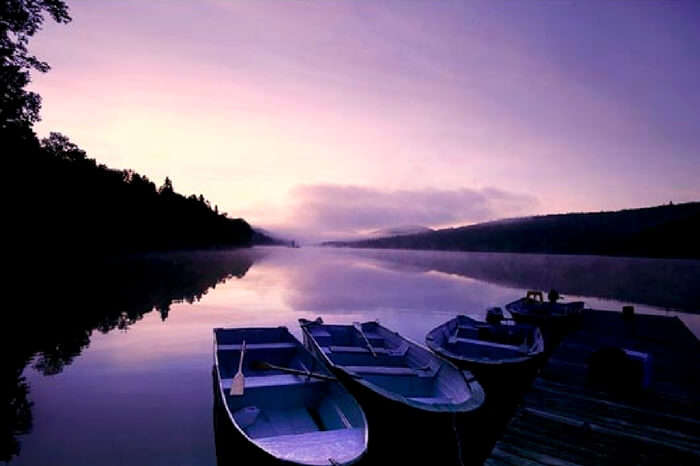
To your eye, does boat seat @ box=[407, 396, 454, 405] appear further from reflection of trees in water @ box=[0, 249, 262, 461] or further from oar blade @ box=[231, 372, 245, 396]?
reflection of trees in water @ box=[0, 249, 262, 461]

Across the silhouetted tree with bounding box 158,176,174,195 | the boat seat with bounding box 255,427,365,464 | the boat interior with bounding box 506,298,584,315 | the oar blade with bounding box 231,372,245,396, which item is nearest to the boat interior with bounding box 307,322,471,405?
the boat seat with bounding box 255,427,365,464

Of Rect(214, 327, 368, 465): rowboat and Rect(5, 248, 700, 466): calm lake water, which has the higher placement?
Rect(214, 327, 368, 465): rowboat

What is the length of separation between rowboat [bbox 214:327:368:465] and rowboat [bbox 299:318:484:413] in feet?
2.78

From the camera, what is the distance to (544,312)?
20.8 m

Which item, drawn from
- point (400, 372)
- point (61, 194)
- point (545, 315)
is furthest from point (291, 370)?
point (61, 194)

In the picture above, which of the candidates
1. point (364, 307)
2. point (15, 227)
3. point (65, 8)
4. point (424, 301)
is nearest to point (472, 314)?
point (424, 301)

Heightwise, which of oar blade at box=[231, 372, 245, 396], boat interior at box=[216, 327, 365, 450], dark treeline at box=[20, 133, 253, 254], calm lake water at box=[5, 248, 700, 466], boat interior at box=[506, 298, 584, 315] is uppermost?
dark treeline at box=[20, 133, 253, 254]

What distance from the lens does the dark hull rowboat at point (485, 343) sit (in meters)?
11.2

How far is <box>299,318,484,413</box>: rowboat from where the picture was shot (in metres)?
8.03

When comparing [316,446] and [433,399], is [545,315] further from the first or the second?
[316,446]

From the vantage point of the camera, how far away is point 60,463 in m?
8.36

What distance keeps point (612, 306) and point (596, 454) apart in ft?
107

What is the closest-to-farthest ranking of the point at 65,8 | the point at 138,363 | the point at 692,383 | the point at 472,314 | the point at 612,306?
the point at 692,383 → the point at 138,363 → the point at 65,8 → the point at 472,314 → the point at 612,306

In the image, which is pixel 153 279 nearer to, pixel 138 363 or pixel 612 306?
pixel 138 363
